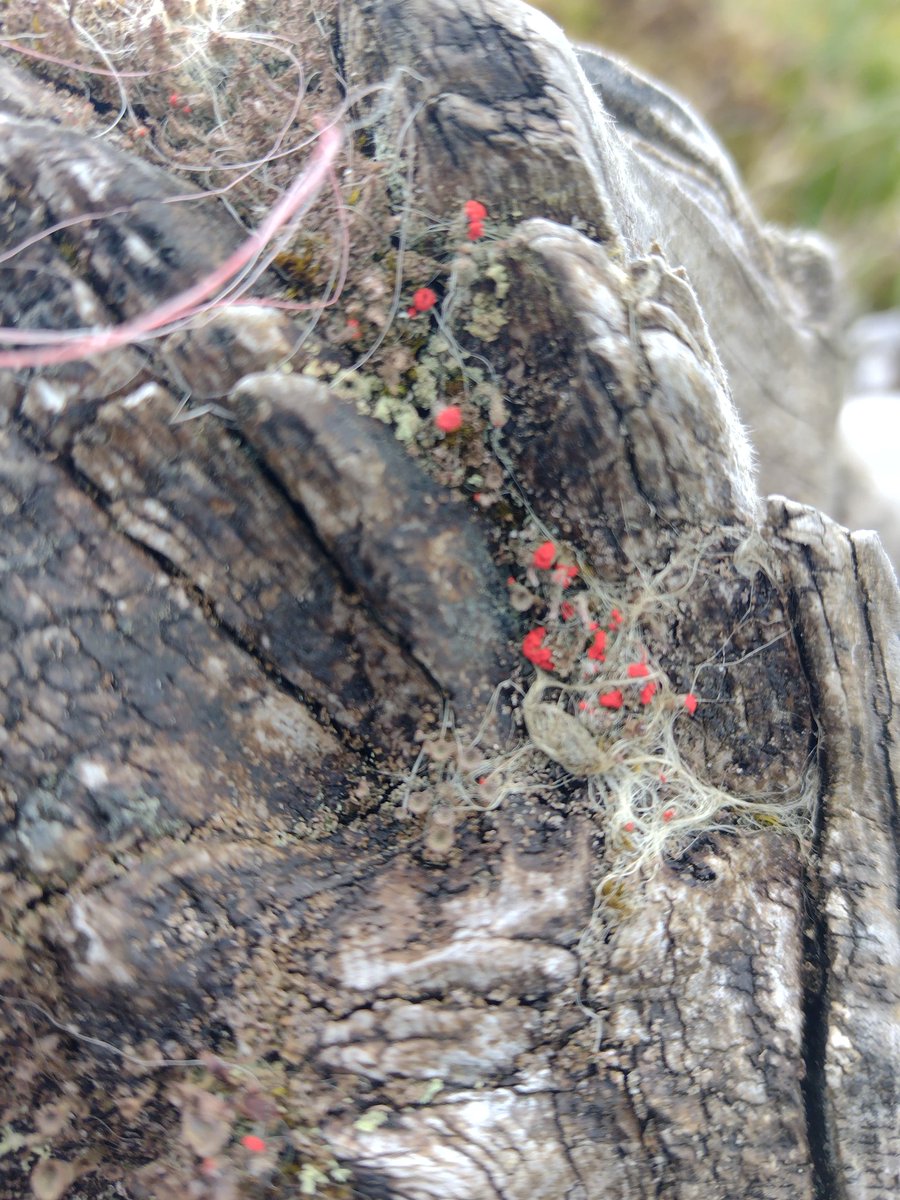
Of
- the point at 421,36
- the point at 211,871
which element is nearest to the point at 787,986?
the point at 211,871

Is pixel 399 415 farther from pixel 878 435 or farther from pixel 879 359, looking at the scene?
pixel 879 359

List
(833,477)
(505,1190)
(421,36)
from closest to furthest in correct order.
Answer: (505,1190), (421,36), (833,477)

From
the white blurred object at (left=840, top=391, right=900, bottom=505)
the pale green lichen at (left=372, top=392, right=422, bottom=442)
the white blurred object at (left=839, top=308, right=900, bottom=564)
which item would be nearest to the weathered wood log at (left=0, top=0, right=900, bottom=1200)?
the pale green lichen at (left=372, top=392, right=422, bottom=442)

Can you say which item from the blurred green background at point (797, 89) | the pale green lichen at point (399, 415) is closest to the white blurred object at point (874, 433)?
the blurred green background at point (797, 89)

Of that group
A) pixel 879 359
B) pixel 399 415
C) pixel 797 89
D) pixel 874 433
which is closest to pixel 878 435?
pixel 874 433

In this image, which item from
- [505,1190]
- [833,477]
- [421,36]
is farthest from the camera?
[833,477]

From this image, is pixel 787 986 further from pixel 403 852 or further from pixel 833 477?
pixel 833 477

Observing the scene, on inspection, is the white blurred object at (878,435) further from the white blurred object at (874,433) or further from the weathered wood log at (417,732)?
the weathered wood log at (417,732)

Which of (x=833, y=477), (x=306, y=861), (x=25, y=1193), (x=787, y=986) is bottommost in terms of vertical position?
(x=25, y=1193)
